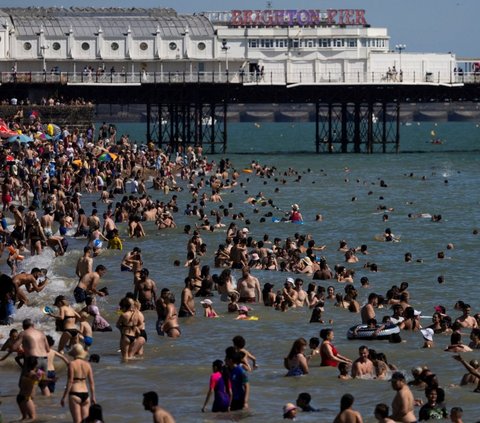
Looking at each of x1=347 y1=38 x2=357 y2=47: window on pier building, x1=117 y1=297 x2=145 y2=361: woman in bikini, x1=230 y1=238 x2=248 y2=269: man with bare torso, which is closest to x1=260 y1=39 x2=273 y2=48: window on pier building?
x1=347 y1=38 x2=357 y2=47: window on pier building

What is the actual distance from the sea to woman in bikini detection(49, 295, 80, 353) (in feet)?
1.56

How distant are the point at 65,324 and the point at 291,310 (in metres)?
7.94

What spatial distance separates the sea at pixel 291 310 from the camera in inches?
924

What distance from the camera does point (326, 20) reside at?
111500mm

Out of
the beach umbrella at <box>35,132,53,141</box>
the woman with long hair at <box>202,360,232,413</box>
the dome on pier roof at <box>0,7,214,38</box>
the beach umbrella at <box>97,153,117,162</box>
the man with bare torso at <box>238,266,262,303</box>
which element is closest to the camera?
the woman with long hair at <box>202,360,232,413</box>

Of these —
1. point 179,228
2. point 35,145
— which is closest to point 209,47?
point 35,145

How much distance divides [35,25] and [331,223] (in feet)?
156

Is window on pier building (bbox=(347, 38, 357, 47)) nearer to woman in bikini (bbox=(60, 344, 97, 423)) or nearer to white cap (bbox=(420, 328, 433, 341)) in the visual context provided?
white cap (bbox=(420, 328, 433, 341))

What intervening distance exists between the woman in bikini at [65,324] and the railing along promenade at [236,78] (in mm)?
64337

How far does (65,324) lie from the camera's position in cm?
2561

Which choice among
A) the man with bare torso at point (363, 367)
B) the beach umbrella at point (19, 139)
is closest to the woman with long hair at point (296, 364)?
the man with bare torso at point (363, 367)

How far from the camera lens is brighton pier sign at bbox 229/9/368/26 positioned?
4296 inches

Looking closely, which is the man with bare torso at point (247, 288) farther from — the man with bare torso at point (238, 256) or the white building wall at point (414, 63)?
the white building wall at point (414, 63)

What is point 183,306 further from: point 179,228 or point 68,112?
point 68,112
